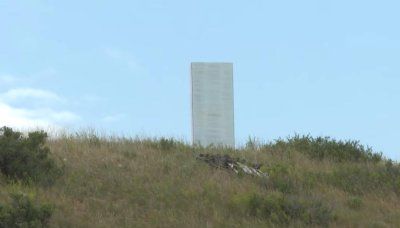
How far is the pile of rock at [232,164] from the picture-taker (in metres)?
10.8

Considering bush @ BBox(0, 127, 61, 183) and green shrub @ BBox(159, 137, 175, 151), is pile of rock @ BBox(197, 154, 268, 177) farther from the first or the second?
bush @ BBox(0, 127, 61, 183)

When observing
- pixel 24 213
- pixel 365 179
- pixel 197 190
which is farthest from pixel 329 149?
pixel 24 213

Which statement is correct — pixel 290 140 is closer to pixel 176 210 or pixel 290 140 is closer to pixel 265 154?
pixel 265 154

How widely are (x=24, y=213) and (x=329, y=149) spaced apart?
8184 millimetres

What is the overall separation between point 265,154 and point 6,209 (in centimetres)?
710

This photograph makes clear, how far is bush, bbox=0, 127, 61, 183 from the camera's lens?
912 cm

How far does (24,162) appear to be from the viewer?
9.26 m

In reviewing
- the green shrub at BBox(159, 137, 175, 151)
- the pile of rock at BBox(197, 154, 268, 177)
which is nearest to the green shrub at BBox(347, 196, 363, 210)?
the pile of rock at BBox(197, 154, 268, 177)

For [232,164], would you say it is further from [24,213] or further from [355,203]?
[24,213]

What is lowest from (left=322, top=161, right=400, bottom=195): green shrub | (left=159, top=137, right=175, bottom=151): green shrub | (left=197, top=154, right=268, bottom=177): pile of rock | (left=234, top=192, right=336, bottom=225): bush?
(left=234, top=192, right=336, bottom=225): bush

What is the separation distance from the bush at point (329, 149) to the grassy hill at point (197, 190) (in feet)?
1.41

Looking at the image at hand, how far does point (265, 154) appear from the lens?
43.3 ft

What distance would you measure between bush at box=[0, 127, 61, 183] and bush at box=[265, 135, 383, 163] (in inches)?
234

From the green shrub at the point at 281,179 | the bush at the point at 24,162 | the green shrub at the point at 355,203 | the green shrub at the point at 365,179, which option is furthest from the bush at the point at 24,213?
the green shrub at the point at 365,179
